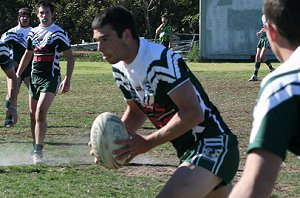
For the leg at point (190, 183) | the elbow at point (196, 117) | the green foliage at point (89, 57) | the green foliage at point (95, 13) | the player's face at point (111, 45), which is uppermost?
the player's face at point (111, 45)

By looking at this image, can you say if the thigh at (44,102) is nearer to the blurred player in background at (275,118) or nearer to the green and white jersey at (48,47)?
the green and white jersey at (48,47)

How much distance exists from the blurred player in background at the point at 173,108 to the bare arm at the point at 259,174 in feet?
6.81

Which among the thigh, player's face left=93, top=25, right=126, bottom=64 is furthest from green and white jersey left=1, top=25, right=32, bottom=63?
player's face left=93, top=25, right=126, bottom=64

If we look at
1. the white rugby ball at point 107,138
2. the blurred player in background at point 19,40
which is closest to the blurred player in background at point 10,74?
the blurred player in background at point 19,40

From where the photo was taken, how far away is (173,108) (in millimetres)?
5152

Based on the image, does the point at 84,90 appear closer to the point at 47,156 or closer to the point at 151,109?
the point at 47,156

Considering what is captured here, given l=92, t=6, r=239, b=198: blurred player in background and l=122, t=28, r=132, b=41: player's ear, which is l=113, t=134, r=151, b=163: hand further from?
l=122, t=28, r=132, b=41: player's ear

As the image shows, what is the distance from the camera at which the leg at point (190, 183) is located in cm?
481

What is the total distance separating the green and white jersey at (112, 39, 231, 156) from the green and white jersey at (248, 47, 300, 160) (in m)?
2.17

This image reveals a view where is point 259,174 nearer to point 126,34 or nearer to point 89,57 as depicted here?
point 126,34

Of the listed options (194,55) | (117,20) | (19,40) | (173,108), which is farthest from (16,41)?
(194,55)

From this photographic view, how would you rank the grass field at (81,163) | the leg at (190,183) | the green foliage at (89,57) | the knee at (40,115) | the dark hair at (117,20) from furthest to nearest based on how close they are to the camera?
the green foliage at (89,57), the knee at (40,115), the grass field at (81,163), the dark hair at (117,20), the leg at (190,183)

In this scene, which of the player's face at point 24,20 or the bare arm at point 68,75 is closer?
the bare arm at point 68,75

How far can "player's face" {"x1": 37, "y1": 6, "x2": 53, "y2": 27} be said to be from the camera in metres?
10.1
